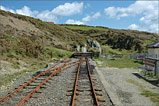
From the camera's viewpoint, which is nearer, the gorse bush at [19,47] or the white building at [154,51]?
the white building at [154,51]

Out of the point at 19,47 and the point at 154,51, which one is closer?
the point at 154,51

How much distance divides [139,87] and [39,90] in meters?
5.28

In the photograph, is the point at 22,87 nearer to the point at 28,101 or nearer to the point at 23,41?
the point at 28,101

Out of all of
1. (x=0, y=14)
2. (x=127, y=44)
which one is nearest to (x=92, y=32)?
(x=127, y=44)

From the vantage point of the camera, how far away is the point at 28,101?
580 centimetres

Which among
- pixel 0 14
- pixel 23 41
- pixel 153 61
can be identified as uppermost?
pixel 0 14

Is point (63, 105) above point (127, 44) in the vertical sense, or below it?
below

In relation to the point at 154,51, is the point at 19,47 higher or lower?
higher

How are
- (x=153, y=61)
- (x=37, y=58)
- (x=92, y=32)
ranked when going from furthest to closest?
(x=92, y=32) < (x=37, y=58) < (x=153, y=61)

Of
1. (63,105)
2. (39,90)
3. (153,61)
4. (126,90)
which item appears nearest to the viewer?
(63,105)

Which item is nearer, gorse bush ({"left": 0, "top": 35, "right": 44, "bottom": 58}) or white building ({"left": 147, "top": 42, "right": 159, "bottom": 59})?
white building ({"left": 147, "top": 42, "right": 159, "bottom": 59})

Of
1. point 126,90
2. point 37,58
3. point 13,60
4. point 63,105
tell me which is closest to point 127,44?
point 37,58

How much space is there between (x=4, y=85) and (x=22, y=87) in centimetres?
153

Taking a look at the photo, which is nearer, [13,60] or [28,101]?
[28,101]
